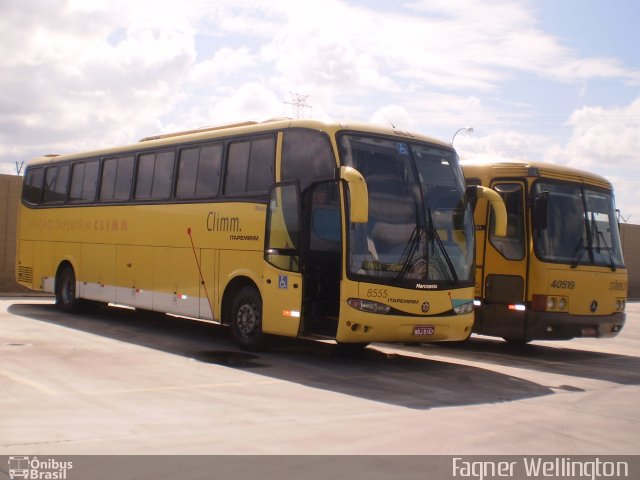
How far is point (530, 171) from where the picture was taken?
14641mm

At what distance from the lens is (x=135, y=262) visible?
55.0 ft

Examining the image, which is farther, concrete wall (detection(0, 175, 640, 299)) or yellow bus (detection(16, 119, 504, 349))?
concrete wall (detection(0, 175, 640, 299))

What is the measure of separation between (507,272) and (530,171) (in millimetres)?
1758

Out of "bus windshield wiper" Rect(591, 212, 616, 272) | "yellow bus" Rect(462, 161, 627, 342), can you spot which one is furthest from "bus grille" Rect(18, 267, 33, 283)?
"bus windshield wiper" Rect(591, 212, 616, 272)

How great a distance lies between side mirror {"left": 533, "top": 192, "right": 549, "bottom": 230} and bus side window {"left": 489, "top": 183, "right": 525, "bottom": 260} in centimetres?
30

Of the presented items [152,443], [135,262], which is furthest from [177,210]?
[152,443]

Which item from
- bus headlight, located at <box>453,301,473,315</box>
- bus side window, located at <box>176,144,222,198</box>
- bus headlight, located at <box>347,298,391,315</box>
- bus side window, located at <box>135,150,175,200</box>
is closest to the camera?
bus headlight, located at <box>347,298,391,315</box>

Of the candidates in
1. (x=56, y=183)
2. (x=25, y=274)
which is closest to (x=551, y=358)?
(x=56, y=183)

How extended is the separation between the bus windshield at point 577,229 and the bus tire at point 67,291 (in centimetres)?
1028

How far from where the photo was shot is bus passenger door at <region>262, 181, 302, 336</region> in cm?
1241

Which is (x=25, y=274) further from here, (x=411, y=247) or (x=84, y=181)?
(x=411, y=247)

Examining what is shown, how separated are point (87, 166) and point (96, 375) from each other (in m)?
9.10

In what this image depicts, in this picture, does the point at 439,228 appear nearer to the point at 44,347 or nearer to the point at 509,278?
the point at 509,278

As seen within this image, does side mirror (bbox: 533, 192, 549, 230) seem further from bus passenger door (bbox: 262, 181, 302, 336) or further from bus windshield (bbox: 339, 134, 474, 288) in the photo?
bus passenger door (bbox: 262, 181, 302, 336)
